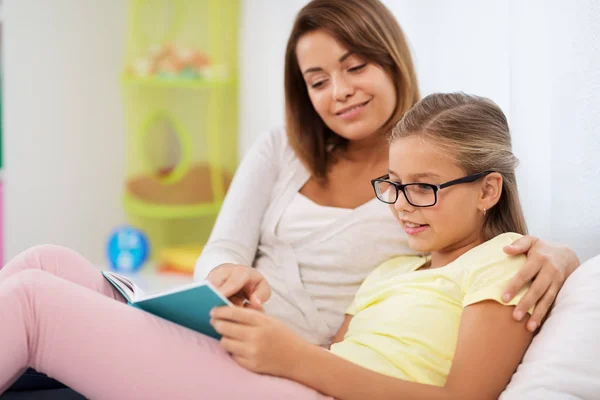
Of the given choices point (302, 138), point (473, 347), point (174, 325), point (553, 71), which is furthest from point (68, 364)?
point (553, 71)

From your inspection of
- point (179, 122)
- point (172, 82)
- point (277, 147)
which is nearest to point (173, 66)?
point (172, 82)

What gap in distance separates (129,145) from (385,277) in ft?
7.10

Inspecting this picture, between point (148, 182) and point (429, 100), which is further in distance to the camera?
point (148, 182)

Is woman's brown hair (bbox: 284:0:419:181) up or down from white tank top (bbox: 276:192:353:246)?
up

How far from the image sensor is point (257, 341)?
1.10m

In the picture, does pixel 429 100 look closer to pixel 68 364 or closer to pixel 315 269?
pixel 315 269

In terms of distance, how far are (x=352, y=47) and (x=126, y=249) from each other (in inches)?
73.0

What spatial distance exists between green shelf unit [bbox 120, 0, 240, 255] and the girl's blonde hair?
6.87 feet

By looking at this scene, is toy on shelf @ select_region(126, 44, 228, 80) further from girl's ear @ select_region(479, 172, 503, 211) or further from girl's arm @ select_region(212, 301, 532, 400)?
girl's arm @ select_region(212, 301, 532, 400)

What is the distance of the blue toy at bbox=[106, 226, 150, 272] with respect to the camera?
3.20 meters

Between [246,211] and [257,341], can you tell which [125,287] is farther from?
[246,211]

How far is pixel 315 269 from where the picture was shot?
1692 mm

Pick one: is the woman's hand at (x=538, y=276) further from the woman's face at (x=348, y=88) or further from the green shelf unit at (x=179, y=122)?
the green shelf unit at (x=179, y=122)

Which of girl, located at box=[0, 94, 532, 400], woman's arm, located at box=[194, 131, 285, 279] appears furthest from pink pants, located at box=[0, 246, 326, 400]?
woman's arm, located at box=[194, 131, 285, 279]
